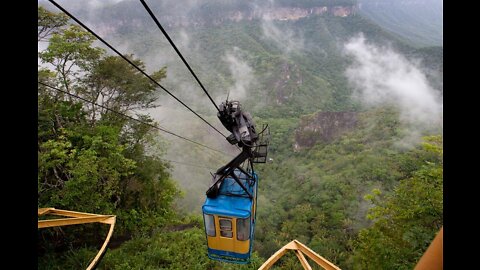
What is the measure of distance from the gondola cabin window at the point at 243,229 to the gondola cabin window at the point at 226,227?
0.21 m

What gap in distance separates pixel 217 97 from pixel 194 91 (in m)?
7.26

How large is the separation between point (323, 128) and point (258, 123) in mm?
14010

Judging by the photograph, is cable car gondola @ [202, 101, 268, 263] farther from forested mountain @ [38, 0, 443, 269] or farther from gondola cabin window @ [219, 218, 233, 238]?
forested mountain @ [38, 0, 443, 269]

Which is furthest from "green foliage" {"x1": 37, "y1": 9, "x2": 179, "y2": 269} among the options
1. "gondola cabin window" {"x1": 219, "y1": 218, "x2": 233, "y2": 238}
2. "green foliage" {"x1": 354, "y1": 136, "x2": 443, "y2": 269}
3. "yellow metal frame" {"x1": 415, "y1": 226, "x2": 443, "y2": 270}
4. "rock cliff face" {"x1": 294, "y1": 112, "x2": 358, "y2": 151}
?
"rock cliff face" {"x1": 294, "y1": 112, "x2": 358, "y2": 151}

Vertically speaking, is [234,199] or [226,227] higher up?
[234,199]

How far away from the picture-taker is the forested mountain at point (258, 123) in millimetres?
10500

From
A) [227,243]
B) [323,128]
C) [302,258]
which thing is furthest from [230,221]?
[323,128]

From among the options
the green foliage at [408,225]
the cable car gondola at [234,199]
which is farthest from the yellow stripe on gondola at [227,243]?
the green foliage at [408,225]

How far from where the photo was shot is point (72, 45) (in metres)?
11.6

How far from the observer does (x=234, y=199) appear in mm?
7066

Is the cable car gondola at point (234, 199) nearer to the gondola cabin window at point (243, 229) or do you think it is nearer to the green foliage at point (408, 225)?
the gondola cabin window at point (243, 229)

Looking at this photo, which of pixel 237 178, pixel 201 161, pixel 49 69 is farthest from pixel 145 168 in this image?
pixel 201 161

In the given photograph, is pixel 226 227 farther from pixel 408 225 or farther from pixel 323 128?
pixel 323 128

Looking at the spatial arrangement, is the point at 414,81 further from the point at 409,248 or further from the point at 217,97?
the point at 409,248
